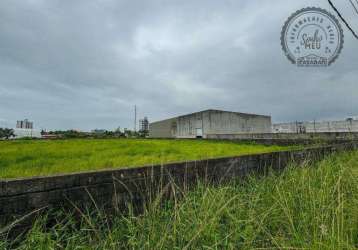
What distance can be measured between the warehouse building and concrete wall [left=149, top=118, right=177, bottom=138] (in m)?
0.70

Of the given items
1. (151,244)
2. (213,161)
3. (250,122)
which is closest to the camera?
(151,244)

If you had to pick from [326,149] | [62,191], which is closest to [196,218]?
[62,191]

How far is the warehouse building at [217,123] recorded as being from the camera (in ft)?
79.7

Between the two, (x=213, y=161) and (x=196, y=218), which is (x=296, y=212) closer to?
(x=196, y=218)

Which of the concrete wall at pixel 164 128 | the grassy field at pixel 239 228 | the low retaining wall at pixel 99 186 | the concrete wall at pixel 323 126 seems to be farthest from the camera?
the concrete wall at pixel 164 128

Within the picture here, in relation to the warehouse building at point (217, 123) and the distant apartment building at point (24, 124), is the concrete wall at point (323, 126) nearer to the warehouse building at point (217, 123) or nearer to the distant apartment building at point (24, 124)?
the warehouse building at point (217, 123)

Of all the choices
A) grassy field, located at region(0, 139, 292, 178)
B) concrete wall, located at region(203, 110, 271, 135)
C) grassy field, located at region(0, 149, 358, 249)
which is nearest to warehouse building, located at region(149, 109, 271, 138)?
concrete wall, located at region(203, 110, 271, 135)

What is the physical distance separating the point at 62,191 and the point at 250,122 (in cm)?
2620

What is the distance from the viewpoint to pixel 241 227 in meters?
2.07

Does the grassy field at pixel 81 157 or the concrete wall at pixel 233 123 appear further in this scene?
the concrete wall at pixel 233 123

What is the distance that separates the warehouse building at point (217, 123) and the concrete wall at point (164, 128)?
27.5 inches

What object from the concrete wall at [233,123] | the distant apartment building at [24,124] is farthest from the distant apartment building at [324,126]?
the distant apartment building at [24,124]

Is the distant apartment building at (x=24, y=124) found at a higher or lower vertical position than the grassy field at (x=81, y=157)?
higher

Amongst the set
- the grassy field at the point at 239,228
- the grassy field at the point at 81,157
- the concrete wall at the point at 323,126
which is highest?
the concrete wall at the point at 323,126
